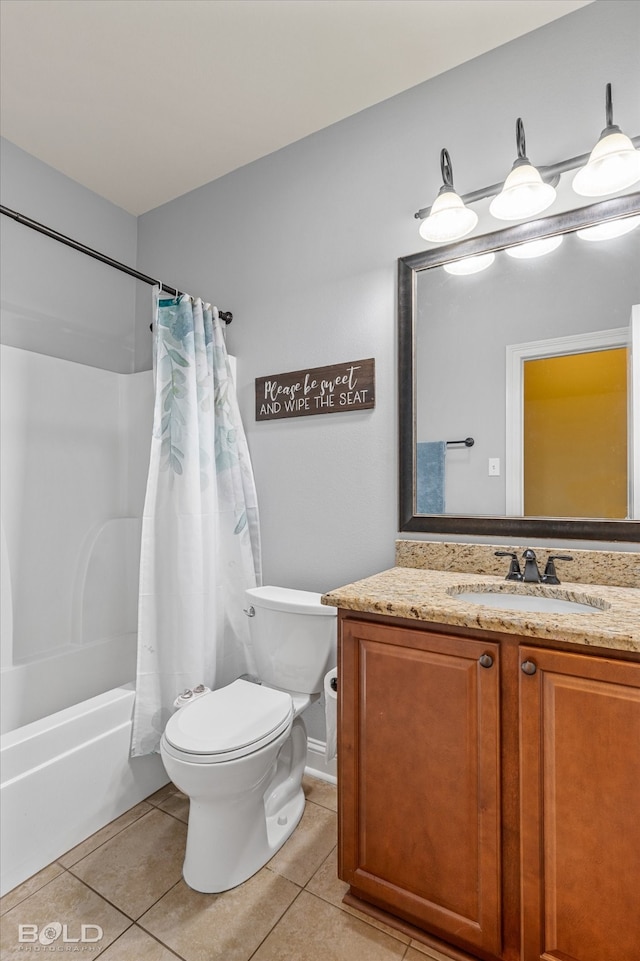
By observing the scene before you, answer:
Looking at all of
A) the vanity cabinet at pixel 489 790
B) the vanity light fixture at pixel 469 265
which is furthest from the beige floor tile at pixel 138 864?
the vanity light fixture at pixel 469 265

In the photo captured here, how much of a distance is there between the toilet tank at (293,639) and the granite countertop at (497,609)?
32 cm

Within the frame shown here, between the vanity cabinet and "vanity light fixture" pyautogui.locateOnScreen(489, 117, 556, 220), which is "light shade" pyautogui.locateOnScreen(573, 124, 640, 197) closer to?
"vanity light fixture" pyautogui.locateOnScreen(489, 117, 556, 220)

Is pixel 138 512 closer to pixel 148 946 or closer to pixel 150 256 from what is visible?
pixel 150 256

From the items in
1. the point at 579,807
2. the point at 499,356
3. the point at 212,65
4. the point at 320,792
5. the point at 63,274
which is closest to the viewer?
the point at 579,807

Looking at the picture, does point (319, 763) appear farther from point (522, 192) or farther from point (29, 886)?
point (522, 192)

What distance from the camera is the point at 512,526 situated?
5.11 ft

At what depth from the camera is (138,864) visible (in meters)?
1.49

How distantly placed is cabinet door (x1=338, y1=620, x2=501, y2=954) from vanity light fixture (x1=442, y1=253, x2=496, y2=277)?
1.25 m

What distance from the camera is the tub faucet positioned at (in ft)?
4.58

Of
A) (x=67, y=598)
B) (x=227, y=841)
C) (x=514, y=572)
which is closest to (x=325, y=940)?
(x=227, y=841)

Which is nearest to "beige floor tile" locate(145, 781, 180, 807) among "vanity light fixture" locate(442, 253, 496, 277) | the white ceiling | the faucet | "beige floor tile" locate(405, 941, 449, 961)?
"beige floor tile" locate(405, 941, 449, 961)

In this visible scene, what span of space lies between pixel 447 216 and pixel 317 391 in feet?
2.54

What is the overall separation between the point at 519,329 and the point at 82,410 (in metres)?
1.97

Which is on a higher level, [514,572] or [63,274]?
[63,274]
